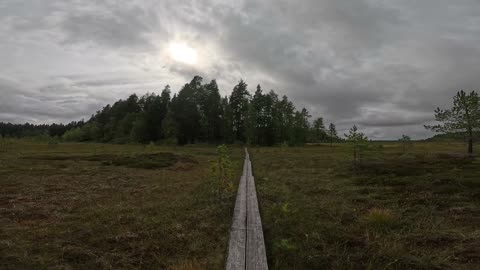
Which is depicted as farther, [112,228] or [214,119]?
[214,119]

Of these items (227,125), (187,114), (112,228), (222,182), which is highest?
(187,114)

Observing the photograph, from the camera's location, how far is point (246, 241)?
7.14 meters

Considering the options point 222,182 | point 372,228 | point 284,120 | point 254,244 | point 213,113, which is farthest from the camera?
point 284,120

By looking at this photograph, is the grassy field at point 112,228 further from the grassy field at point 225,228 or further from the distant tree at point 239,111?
the distant tree at point 239,111

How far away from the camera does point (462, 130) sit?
133ft

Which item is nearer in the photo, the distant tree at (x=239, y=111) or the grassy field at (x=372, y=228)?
the grassy field at (x=372, y=228)

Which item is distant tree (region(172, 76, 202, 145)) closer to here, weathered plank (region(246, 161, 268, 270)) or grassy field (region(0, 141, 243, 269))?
grassy field (region(0, 141, 243, 269))

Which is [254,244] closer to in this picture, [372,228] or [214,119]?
[372,228]

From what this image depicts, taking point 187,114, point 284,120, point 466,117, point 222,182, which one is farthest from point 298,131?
point 222,182

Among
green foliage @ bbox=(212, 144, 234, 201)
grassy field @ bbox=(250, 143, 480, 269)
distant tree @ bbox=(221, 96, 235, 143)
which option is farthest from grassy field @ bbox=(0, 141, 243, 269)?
distant tree @ bbox=(221, 96, 235, 143)

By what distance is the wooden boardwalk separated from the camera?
19.3ft

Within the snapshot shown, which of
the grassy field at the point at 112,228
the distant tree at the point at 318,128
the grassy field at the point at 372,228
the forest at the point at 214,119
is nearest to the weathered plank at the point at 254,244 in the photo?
the grassy field at the point at 372,228

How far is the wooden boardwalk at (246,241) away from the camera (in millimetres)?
5883

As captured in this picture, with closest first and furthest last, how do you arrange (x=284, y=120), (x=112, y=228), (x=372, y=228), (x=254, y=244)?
(x=254, y=244) < (x=372, y=228) < (x=112, y=228) < (x=284, y=120)
